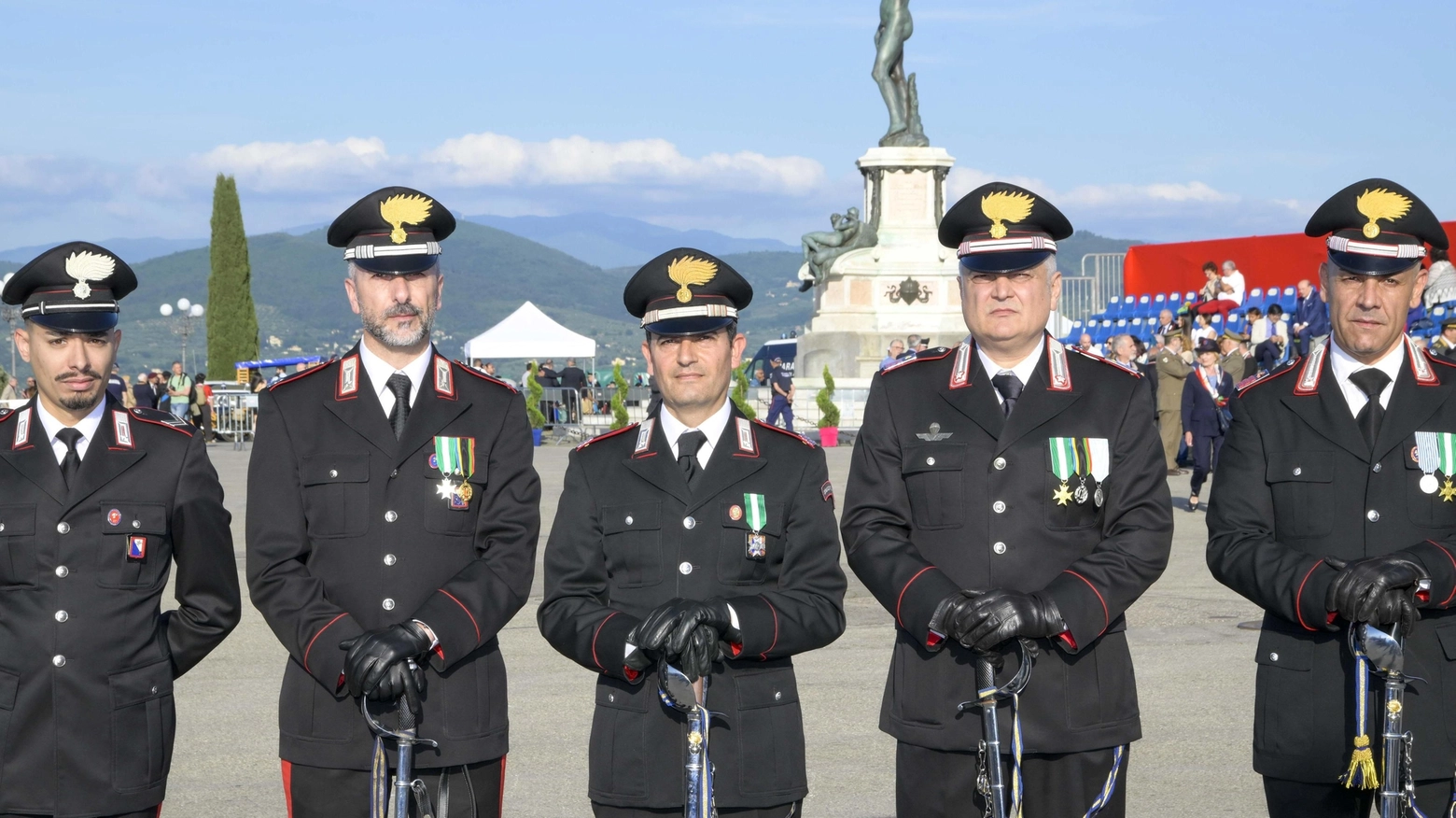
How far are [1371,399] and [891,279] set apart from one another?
29691 mm

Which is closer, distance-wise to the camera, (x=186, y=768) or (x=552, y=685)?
(x=186, y=768)

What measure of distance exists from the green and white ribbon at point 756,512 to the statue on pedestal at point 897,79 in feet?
100

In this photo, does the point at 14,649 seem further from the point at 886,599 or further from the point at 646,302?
the point at 886,599

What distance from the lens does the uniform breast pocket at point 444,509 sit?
13.5 feet

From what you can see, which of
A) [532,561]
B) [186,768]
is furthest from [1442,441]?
[186,768]

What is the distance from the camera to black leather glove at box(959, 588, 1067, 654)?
378 centimetres

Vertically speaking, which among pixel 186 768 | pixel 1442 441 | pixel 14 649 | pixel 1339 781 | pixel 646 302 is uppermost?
pixel 646 302

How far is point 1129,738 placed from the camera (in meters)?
4.14

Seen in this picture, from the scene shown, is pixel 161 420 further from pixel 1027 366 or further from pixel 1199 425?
pixel 1199 425

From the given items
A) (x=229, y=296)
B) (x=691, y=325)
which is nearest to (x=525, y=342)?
(x=229, y=296)

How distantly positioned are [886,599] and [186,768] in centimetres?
373

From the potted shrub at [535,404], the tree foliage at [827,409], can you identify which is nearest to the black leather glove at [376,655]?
the tree foliage at [827,409]

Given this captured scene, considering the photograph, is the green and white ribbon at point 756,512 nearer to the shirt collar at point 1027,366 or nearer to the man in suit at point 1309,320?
the shirt collar at point 1027,366

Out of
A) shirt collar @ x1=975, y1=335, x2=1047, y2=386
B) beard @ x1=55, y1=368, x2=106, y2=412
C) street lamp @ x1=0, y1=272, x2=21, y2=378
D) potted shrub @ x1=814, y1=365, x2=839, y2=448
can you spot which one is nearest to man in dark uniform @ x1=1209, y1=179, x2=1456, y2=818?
shirt collar @ x1=975, y1=335, x2=1047, y2=386
